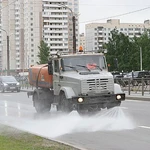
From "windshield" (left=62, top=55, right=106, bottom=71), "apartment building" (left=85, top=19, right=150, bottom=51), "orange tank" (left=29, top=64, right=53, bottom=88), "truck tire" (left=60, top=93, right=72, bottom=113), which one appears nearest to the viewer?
"truck tire" (left=60, top=93, right=72, bottom=113)

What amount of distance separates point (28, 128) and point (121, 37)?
170 ft

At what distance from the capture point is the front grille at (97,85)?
43.9 feet

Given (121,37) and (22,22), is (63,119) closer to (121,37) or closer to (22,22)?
(121,37)

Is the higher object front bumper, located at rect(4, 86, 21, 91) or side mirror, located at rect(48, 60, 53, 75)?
side mirror, located at rect(48, 60, 53, 75)

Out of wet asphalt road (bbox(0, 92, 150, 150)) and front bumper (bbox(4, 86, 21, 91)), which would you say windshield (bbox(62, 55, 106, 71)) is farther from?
front bumper (bbox(4, 86, 21, 91))

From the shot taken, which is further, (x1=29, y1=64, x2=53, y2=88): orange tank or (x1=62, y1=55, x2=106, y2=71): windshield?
(x1=29, y1=64, x2=53, y2=88): orange tank

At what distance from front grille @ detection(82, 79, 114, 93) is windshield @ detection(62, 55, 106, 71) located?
783 mm

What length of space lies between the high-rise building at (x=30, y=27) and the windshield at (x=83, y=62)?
329ft

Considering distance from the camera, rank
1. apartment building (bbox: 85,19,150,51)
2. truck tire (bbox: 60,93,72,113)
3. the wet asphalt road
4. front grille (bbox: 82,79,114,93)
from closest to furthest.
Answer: the wet asphalt road, front grille (bbox: 82,79,114,93), truck tire (bbox: 60,93,72,113), apartment building (bbox: 85,19,150,51)

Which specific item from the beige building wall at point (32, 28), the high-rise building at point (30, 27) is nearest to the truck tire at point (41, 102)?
the high-rise building at point (30, 27)

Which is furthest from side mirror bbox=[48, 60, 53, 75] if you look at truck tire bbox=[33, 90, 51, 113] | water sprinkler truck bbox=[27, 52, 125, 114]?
truck tire bbox=[33, 90, 51, 113]

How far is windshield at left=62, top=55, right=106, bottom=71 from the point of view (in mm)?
14203

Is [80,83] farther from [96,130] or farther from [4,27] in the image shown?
[4,27]

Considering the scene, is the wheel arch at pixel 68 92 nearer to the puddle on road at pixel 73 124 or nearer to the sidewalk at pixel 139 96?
the puddle on road at pixel 73 124
